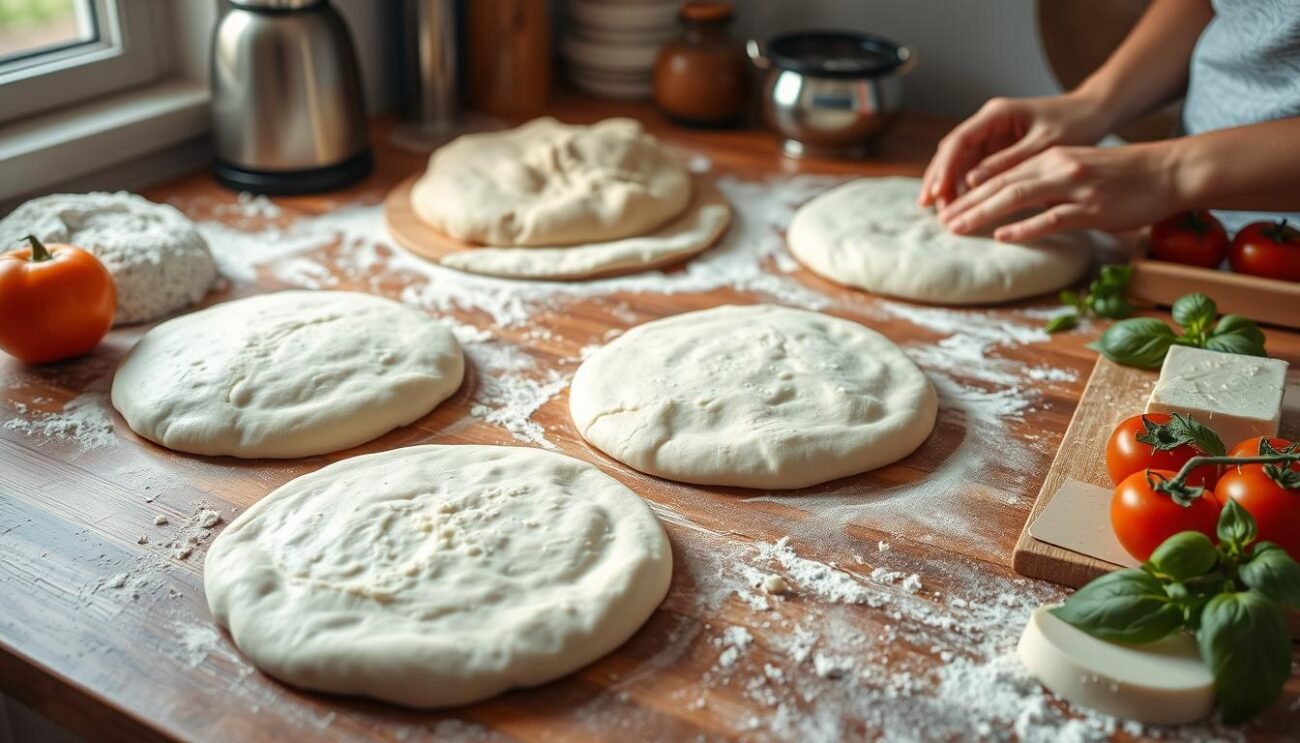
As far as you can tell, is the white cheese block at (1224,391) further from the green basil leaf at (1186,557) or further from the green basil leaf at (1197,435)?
the green basil leaf at (1186,557)

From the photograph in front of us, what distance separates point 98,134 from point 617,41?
4.11 ft

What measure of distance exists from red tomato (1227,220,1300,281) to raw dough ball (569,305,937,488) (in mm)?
637

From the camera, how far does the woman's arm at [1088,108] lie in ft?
6.68

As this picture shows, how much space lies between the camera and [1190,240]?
1840 millimetres

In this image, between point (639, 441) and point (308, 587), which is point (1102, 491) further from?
point (308, 587)

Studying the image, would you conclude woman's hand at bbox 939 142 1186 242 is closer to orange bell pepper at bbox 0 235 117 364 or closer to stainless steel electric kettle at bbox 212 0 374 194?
stainless steel electric kettle at bbox 212 0 374 194

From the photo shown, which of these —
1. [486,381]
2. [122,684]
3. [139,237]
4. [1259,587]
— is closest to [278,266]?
[139,237]

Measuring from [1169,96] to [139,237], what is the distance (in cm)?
186

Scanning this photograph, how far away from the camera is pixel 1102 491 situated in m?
1.32

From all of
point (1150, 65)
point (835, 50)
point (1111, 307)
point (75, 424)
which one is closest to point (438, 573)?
point (75, 424)

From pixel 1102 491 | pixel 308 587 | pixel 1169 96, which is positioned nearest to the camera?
pixel 308 587

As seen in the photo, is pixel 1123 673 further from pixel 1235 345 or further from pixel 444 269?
pixel 444 269

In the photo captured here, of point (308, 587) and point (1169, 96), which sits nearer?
point (308, 587)

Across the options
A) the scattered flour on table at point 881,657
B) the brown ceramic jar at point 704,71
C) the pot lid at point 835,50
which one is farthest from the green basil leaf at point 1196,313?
the brown ceramic jar at point 704,71
